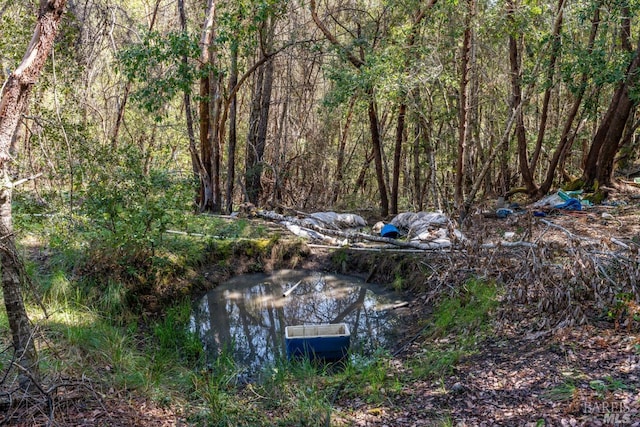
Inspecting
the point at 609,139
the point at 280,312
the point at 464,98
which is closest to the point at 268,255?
the point at 280,312

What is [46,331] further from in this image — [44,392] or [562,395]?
[562,395]

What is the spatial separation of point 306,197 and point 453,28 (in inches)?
296

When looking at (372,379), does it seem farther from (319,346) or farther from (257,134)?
(257,134)

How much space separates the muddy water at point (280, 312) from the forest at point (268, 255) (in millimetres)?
304

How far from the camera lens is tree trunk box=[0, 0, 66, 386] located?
2.83 metres

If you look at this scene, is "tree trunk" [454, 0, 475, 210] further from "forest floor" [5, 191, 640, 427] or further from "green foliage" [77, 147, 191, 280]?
"green foliage" [77, 147, 191, 280]

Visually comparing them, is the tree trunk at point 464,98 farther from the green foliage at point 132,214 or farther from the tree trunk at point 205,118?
the green foliage at point 132,214

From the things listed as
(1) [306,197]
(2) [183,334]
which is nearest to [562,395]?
(2) [183,334]

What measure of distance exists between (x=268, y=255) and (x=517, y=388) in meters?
5.09

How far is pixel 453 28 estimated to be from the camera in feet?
31.0

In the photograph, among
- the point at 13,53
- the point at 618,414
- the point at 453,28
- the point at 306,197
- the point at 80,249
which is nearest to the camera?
the point at 618,414

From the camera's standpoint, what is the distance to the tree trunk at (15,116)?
283 centimetres

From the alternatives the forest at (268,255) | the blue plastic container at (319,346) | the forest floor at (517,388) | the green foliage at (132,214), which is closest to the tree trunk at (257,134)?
the forest at (268,255)

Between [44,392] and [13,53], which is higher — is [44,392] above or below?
below
